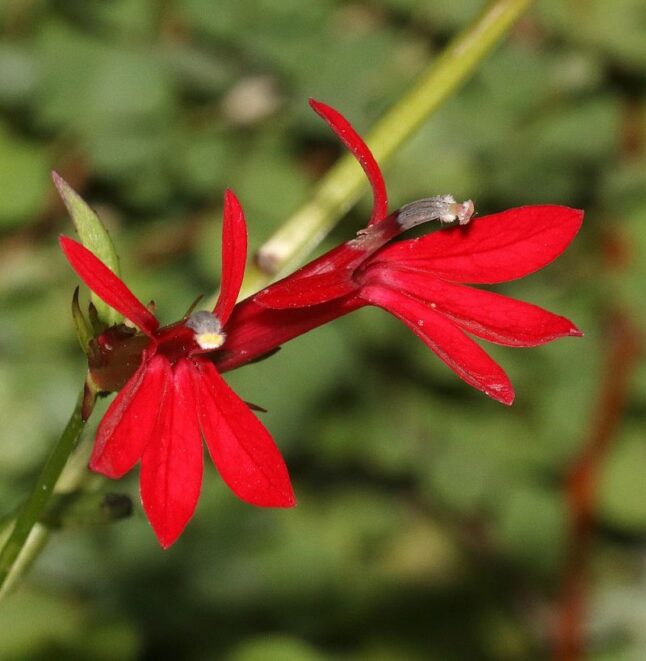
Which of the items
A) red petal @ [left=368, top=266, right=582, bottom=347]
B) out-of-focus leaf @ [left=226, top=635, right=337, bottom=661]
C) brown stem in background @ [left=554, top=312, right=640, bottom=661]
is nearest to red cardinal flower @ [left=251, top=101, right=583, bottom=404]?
red petal @ [left=368, top=266, right=582, bottom=347]

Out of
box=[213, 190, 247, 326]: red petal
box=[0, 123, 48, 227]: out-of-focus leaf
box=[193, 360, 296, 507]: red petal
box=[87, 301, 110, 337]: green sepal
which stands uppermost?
box=[0, 123, 48, 227]: out-of-focus leaf

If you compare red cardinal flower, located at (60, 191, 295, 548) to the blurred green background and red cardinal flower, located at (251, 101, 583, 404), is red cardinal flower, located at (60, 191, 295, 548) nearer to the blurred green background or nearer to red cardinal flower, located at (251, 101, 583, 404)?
red cardinal flower, located at (251, 101, 583, 404)

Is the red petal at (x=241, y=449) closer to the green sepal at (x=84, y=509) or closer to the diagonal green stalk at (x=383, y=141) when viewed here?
the green sepal at (x=84, y=509)

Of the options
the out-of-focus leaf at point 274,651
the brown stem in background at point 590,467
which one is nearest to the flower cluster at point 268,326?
the out-of-focus leaf at point 274,651

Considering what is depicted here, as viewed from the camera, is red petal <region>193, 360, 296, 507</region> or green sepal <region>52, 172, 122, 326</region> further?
green sepal <region>52, 172, 122, 326</region>

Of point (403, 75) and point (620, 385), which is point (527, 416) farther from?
point (403, 75)

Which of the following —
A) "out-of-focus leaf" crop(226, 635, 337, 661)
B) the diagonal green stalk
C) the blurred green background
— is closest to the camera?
the diagonal green stalk

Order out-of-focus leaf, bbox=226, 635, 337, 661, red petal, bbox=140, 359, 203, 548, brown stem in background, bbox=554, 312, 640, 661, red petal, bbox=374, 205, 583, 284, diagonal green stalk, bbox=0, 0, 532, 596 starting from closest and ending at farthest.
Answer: red petal, bbox=140, 359, 203, 548
red petal, bbox=374, 205, 583, 284
diagonal green stalk, bbox=0, 0, 532, 596
out-of-focus leaf, bbox=226, 635, 337, 661
brown stem in background, bbox=554, 312, 640, 661
